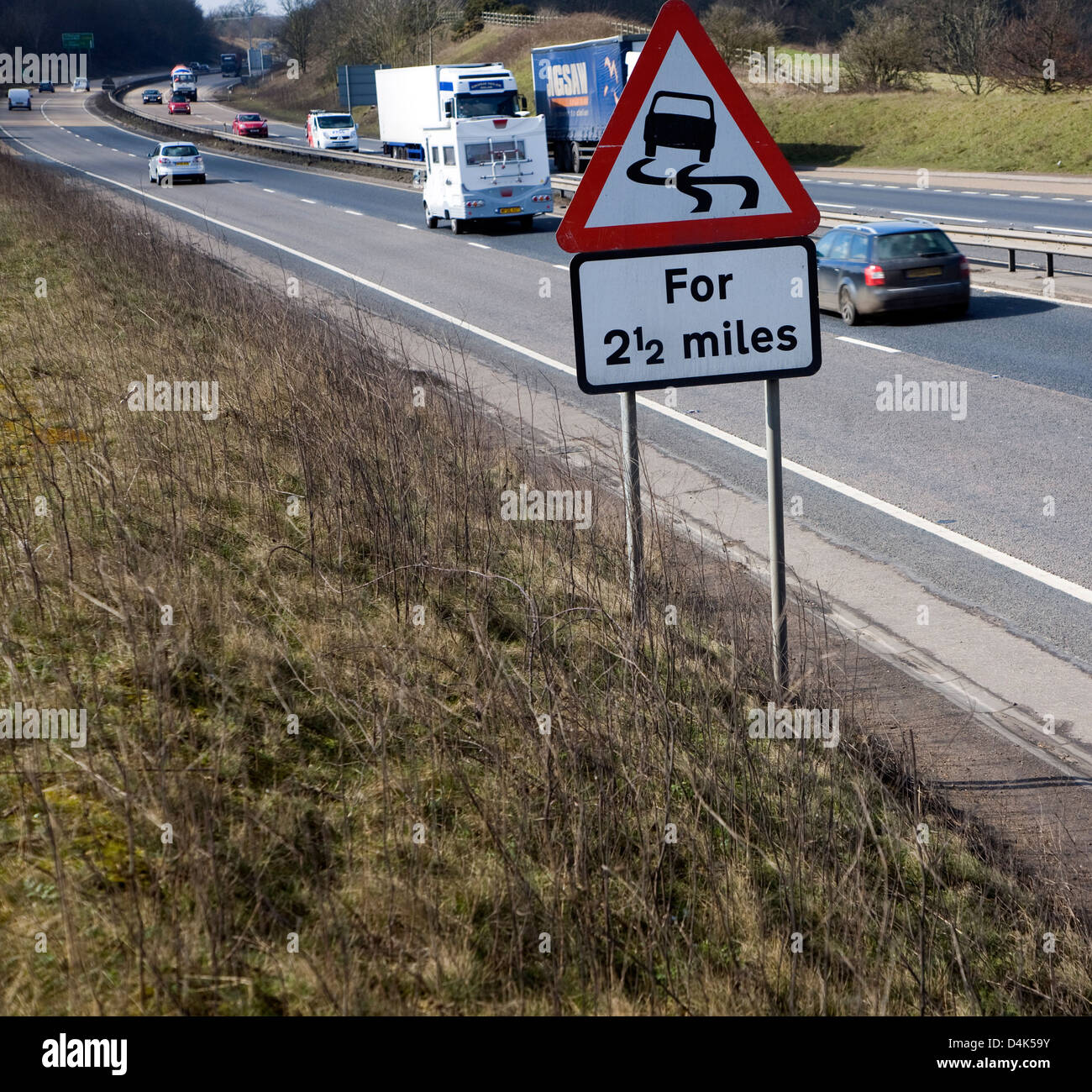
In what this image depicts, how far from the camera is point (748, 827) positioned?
3621mm

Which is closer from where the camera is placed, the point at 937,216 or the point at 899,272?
the point at 899,272

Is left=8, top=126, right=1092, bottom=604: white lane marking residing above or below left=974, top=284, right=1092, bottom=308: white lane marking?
below

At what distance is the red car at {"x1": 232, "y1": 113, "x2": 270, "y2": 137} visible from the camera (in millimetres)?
69938

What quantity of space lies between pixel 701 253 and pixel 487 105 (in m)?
32.6

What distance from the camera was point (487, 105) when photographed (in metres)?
34.9

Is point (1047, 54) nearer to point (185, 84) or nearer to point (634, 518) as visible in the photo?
point (634, 518)

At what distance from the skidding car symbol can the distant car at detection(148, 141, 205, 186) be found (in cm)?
4231

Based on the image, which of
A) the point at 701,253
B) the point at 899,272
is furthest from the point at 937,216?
the point at 701,253

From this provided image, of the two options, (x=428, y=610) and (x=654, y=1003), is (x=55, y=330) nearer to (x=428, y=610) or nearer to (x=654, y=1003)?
(x=428, y=610)

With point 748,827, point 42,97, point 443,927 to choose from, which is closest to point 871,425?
point 748,827

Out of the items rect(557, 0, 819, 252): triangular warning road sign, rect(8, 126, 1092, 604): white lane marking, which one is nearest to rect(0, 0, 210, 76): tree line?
rect(8, 126, 1092, 604): white lane marking

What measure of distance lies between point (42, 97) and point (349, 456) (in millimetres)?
119221

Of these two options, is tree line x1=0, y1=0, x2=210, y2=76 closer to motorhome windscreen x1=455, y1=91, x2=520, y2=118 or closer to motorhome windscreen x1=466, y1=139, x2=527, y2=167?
motorhome windscreen x1=455, y1=91, x2=520, y2=118

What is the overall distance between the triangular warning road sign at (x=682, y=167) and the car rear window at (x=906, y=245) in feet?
40.6
